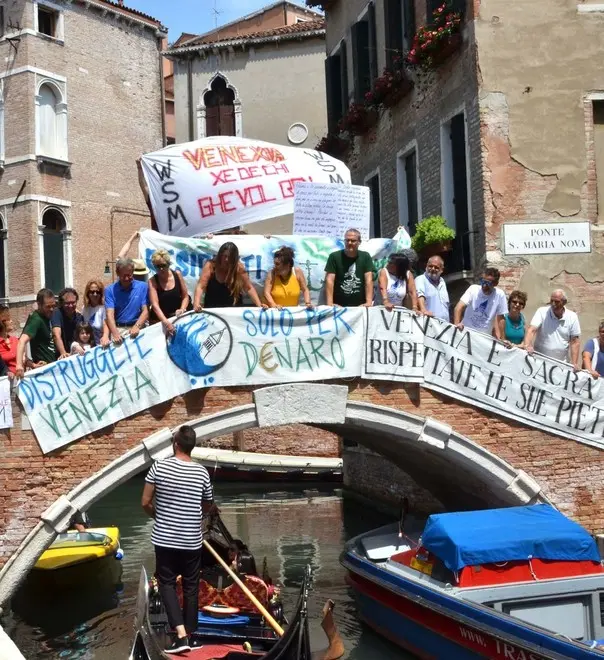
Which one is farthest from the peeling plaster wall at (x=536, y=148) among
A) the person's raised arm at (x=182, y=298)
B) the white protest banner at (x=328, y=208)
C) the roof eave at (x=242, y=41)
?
the roof eave at (x=242, y=41)

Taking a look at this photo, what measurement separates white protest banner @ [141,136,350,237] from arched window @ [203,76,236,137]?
490 inches

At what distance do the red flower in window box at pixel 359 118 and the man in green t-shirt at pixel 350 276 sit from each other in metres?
5.29

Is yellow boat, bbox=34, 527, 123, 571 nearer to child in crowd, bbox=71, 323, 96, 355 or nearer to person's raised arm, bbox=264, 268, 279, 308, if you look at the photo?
child in crowd, bbox=71, 323, 96, 355

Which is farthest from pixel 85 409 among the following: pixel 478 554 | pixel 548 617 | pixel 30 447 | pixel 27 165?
pixel 27 165

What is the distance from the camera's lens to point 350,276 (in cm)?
855

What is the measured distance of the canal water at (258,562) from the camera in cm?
888

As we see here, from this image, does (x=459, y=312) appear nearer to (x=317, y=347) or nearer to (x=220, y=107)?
(x=317, y=347)

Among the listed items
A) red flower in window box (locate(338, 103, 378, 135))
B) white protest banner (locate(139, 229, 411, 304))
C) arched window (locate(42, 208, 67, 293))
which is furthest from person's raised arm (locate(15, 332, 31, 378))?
arched window (locate(42, 208, 67, 293))

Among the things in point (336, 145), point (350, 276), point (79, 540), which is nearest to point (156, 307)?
point (350, 276)

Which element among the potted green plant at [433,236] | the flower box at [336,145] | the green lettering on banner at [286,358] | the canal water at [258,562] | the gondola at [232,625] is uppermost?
the flower box at [336,145]

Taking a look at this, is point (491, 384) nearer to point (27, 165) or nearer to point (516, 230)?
point (516, 230)

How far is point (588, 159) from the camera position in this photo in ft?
35.1

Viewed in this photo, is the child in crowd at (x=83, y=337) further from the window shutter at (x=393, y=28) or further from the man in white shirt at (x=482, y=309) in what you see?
the window shutter at (x=393, y=28)

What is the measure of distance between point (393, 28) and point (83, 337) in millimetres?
6305
